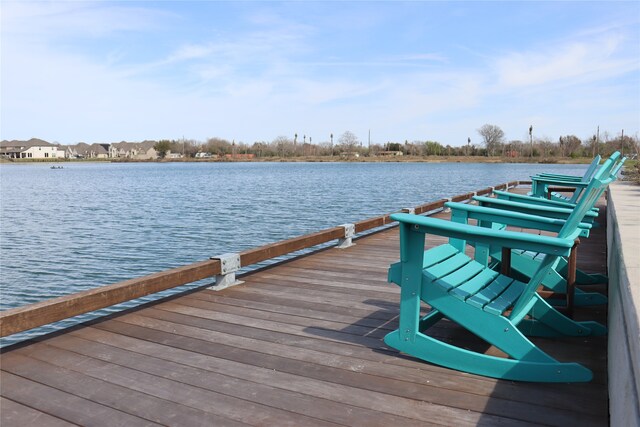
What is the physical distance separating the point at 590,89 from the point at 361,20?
19.9 meters

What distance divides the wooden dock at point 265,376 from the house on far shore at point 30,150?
15112cm

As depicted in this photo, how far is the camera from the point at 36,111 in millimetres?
29094

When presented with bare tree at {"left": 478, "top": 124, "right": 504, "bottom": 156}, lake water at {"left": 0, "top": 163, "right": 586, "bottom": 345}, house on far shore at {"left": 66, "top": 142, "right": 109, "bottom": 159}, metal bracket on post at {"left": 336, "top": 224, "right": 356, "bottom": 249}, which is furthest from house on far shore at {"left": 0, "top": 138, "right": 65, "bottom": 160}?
metal bracket on post at {"left": 336, "top": 224, "right": 356, "bottom": 249}

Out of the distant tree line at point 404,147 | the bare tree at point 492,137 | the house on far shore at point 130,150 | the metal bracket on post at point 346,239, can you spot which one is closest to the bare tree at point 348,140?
the distant tree line at point 404,147

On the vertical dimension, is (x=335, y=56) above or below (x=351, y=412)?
above

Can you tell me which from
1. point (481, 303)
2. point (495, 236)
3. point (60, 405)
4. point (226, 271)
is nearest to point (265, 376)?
point (60, 405)

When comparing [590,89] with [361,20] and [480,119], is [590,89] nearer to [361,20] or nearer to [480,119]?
[361,20]

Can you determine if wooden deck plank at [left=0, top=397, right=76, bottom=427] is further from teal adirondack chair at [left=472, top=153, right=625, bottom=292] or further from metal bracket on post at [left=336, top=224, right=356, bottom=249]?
metal bracket on post at [left=336, top=224, right=356, bottom=249]

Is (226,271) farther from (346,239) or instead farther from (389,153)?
(389,153)

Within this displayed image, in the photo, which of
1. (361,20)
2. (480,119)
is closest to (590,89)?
(361,20)

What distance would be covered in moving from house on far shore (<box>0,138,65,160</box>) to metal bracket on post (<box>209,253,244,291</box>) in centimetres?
15015

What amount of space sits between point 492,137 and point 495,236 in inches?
4330

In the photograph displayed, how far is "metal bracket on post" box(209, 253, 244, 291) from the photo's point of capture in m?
4.68

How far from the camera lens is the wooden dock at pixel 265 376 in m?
2.35
